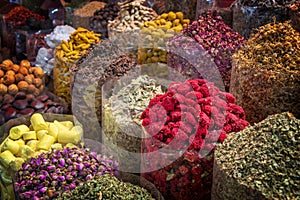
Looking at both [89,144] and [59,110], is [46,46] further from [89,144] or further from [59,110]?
[89,144]

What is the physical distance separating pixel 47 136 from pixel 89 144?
0.54 ft

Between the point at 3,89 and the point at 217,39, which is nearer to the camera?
the point at 217,39

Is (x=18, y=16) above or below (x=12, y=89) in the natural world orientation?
above

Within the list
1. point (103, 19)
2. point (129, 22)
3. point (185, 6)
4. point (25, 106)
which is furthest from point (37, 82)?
point (185, 6)

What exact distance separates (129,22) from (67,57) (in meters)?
0.40

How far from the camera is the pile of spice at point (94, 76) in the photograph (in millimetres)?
1523

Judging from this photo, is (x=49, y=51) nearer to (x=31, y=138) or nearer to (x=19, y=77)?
(x=19, y=77)

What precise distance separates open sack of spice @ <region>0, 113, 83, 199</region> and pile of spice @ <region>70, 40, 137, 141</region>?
6 centimetres

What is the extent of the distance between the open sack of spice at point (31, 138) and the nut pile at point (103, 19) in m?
0.84

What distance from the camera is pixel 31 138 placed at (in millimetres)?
1479

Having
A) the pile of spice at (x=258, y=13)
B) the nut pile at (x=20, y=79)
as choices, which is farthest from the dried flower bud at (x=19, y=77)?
the pile of spice at (x=258, y=13)

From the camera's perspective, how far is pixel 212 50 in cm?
155

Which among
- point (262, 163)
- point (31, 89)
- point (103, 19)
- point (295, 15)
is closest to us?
point (262, 163)

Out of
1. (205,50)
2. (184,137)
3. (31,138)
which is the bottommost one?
(31,138)
